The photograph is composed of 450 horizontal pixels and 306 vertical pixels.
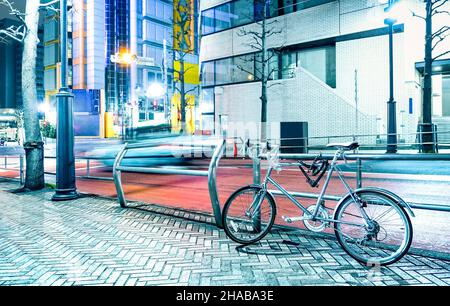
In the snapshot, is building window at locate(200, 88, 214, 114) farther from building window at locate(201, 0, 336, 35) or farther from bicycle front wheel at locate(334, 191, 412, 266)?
bicycle front wheel at locate(334, 191, 412, 266)

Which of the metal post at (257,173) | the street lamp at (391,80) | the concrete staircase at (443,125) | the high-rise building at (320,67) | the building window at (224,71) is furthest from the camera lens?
the building window at (224,71)

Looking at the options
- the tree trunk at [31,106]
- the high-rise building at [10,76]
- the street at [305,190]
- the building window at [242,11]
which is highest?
the high-rise building at [10,76]

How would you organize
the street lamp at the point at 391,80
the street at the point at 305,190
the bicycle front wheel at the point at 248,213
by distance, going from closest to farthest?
the bicycle front wheel at the point at 248,213 < the street at the point at 305,190 < the street lamp at the point at 391,80

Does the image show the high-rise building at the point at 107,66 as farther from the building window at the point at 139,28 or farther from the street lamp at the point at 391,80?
the street lamp at the point at 391,80

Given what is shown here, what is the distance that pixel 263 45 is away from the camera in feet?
82.1

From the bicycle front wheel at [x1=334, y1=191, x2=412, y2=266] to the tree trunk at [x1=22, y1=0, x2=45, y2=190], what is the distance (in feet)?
29.7

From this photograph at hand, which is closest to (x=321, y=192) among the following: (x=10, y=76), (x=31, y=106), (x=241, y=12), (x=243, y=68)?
(x=31, y=106)

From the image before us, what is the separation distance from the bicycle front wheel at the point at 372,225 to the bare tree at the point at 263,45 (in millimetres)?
20658

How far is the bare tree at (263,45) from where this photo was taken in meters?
24.6

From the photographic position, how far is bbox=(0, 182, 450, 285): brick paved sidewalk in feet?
11.8

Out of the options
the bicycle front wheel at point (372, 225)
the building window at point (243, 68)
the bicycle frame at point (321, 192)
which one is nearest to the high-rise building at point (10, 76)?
the building window at point (243, 68)

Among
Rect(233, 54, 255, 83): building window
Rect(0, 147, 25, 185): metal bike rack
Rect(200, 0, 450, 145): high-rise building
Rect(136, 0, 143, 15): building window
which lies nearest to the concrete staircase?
Rect(200, 0, 450, 145): high-rise building

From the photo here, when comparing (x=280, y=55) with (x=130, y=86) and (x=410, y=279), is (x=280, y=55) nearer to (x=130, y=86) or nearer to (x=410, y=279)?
(x=410, y=279)

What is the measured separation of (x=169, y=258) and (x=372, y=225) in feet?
8.12
